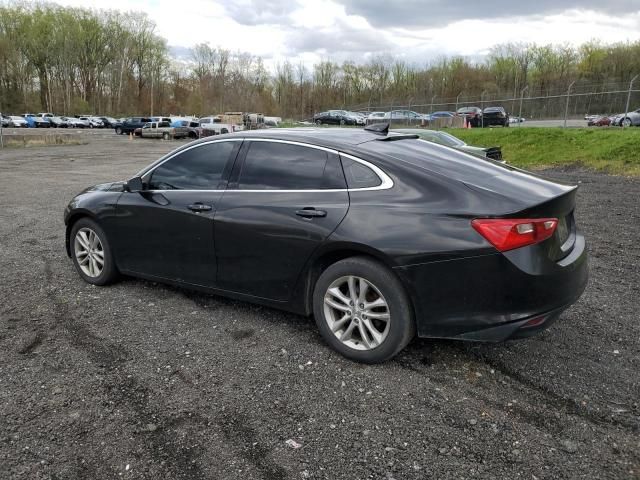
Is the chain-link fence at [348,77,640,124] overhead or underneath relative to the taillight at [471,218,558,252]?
overhead

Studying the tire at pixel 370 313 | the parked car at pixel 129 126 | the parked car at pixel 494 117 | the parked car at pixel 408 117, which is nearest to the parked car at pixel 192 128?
the parked car at pixel 129 126

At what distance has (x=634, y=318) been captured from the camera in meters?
4.28

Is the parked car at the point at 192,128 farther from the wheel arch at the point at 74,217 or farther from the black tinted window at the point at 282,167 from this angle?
the black tinted window at the point at 282,167

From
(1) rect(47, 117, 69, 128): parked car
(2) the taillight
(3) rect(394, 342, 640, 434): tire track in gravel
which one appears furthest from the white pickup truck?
(2) the taillight

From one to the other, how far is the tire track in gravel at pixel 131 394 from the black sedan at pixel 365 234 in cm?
84

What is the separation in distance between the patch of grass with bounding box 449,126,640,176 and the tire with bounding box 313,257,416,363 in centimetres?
1335

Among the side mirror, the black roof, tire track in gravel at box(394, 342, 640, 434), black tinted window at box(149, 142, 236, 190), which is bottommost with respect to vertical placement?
tire track in gravel at box(394, 342, 640, 434)

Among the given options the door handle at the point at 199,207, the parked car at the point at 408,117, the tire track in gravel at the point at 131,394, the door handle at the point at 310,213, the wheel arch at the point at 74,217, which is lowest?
the tire track in gravel at the point at 131,394

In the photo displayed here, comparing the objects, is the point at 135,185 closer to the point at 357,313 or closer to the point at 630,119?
the point at 357,313

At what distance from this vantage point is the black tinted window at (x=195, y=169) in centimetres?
429

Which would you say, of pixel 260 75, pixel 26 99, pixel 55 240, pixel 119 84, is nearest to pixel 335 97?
pixel 260 75

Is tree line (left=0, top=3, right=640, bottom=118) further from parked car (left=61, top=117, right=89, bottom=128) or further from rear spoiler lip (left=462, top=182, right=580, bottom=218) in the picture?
rear spoiler lip (left=462, top=182, right=580, bottom=218)

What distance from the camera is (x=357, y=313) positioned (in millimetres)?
3500

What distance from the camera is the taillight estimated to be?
3021 mm
